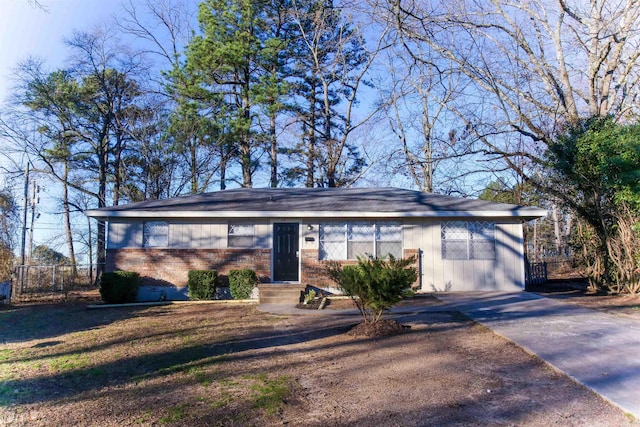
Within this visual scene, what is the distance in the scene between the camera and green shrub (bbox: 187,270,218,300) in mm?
12571

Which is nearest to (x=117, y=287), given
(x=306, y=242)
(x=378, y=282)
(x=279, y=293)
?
(x=279, y=293)

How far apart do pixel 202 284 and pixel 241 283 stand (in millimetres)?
1070

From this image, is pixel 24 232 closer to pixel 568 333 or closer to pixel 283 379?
pixel 283 379

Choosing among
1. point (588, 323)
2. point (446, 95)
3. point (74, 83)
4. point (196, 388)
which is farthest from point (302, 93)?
point (196, 388)

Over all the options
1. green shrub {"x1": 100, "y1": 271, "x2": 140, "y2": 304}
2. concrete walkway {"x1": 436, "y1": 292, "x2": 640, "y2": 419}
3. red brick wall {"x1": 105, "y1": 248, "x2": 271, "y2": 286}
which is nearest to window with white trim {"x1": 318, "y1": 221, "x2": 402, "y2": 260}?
red brick wall {"x1": 105, "y1": 248, "x2": 271, "y2": 286}

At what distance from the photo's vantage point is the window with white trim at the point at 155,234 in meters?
13.3

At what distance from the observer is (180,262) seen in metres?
13.2

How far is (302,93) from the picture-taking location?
24703 millimetres

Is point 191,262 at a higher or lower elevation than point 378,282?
higher

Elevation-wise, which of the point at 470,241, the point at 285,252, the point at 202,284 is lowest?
the point at 202,284

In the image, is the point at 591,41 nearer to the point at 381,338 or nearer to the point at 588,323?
the point at 588,323

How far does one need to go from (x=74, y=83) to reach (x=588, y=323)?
909 inches

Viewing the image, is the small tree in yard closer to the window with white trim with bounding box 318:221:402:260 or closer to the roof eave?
the roof eave

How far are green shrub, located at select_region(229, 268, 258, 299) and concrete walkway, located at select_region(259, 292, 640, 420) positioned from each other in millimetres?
1381
